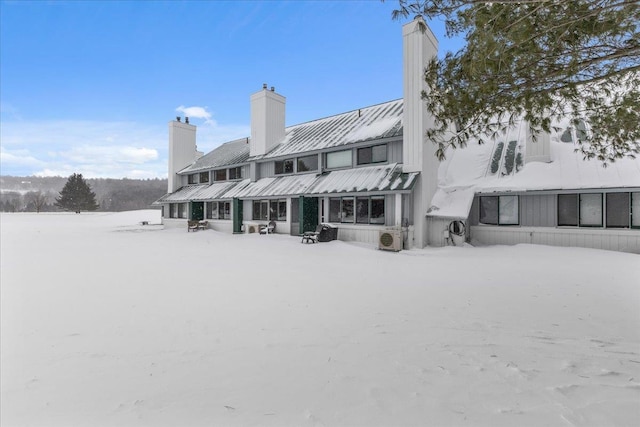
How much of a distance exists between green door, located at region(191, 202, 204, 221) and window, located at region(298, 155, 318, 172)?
10883 millimetres

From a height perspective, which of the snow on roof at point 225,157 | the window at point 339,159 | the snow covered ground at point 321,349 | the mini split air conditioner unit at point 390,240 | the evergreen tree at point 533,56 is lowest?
the snow covered ground at point 321,349

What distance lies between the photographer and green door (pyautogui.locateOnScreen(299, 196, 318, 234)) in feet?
57.8

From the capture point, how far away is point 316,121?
934 inches

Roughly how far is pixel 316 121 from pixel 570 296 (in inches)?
794

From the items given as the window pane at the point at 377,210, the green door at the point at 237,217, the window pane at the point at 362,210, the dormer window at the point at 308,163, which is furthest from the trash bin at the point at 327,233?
the green door at the point at 237,217

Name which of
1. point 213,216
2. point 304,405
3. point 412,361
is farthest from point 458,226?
point 213,216

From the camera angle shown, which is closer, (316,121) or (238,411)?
(238,411)

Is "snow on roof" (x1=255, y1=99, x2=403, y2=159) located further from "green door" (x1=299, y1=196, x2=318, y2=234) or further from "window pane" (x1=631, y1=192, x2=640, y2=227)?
"window pane" (x1=631, y1=192, x2=640, y2=227)

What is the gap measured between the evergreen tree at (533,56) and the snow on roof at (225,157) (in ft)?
65.4

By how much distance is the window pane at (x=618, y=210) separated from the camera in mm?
12013

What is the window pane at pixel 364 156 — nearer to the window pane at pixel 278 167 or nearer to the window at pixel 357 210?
the window at pixel 357 210

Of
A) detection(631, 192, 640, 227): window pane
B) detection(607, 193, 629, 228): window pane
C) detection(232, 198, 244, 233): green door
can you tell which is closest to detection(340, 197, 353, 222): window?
detection(232, 198, 244, 233): green door

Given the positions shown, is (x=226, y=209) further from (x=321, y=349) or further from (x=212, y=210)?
(x=321, y=349)

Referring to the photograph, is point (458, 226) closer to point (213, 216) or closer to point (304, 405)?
point (304, 405)
